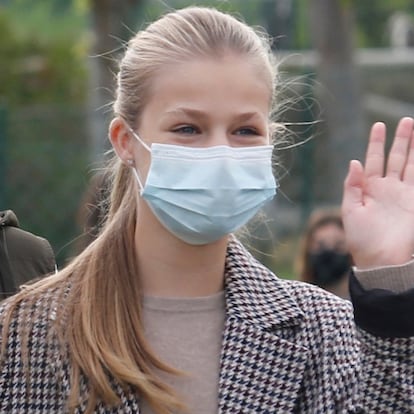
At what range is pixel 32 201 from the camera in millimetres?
11195

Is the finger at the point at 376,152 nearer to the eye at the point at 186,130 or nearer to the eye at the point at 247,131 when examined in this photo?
the eye at the point at 247,131

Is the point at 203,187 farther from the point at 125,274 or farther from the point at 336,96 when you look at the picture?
the point at 336,96

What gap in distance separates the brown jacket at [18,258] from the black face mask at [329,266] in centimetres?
314

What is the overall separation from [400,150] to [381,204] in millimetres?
122

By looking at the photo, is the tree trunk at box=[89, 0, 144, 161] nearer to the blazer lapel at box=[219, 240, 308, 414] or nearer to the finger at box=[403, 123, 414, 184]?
the blazer lapel at box=[219, 240, 308, 414]

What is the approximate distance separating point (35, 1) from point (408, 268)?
1618cm

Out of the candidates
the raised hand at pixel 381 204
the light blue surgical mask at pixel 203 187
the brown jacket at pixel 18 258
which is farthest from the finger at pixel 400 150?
the brown jacket at pixel 18 258

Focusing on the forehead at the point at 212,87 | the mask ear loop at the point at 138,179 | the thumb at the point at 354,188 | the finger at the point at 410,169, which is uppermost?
the forehead at the point at 212,87

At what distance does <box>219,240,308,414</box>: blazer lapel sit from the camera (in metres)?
3.15

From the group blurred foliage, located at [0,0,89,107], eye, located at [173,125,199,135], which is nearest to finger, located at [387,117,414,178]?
eye, located at [173,125,199,135]

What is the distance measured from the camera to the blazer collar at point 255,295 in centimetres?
325

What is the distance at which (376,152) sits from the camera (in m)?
3.20

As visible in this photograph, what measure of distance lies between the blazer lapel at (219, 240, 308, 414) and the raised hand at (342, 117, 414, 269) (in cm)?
22

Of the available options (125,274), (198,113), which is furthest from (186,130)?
(125,274)
